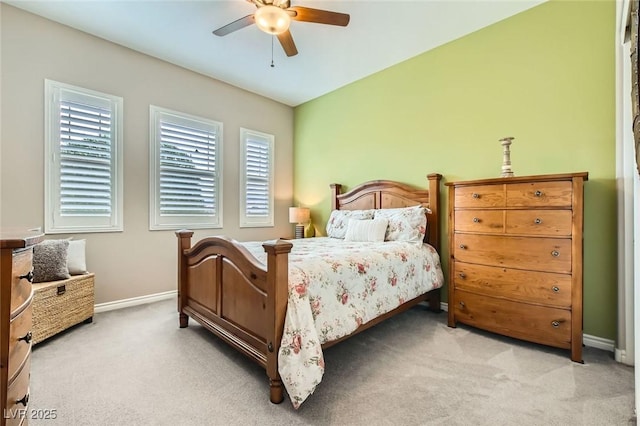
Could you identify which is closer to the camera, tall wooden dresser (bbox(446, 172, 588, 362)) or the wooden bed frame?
the wooden bed frame

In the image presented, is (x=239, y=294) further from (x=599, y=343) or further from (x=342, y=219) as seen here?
(x=599, y=343)

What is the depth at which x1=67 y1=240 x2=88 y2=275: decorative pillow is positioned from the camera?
2670mm

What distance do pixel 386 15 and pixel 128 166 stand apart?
10.2ft

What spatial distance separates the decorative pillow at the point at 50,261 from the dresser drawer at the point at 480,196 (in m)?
3.52

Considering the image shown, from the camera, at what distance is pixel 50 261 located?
248cm

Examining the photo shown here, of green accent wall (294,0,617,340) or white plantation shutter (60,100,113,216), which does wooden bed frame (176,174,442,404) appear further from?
white plantation shutter (60,100,113,216)

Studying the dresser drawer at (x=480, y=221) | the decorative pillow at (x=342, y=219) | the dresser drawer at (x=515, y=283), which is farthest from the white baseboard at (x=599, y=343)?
the decorative pillow at (x=342, y=219)

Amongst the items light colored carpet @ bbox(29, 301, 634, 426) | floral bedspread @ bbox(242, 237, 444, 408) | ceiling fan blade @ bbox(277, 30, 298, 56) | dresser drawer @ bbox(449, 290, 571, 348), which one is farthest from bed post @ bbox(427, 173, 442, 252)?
ceiling fan blade @ bbox(277, 30, 298, 56)

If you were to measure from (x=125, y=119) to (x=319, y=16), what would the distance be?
7.96 feet

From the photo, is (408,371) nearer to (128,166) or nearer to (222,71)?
(128,166)

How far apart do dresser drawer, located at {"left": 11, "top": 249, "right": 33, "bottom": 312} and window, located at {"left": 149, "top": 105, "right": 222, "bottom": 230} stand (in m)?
2.55

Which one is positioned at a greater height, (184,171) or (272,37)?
(272,37)

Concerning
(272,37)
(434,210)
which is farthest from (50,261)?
(434,210)

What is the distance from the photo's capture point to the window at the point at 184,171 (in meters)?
3.46
